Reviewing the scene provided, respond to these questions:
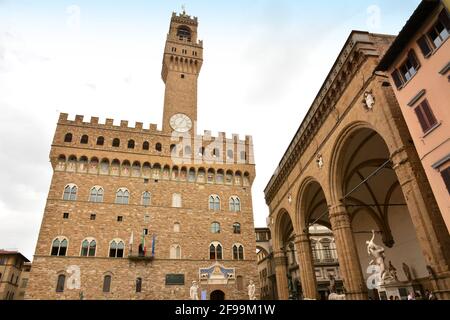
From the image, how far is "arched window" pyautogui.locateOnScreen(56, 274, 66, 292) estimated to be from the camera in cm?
2294

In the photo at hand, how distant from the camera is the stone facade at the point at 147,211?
24156mm

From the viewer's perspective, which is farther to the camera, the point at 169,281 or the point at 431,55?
the point at 169,281

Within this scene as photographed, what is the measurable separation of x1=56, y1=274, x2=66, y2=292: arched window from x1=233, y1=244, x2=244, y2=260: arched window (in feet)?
48.0

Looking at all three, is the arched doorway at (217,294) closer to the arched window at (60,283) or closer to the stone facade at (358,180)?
the stone facade at (358,180)

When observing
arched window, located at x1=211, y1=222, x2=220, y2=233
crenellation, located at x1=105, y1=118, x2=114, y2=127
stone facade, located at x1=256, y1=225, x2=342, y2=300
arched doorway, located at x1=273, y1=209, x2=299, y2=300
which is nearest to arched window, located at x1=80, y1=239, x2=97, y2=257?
arched window, located at x1=211, y1=222, x2=220, y2=233

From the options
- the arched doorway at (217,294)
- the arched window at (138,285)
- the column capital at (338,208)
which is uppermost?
the column capital at (338,208)

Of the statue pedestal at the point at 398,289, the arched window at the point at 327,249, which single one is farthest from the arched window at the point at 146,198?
the arched window at the point at 327,249

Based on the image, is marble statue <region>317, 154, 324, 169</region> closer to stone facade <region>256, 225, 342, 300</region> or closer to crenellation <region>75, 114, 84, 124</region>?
stone facade <region>256, 225, 342, 300</region>

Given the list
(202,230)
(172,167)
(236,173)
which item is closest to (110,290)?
(202,230)

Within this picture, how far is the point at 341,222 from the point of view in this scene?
13.5 metres

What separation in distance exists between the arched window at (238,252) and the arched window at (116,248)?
1034 cm
